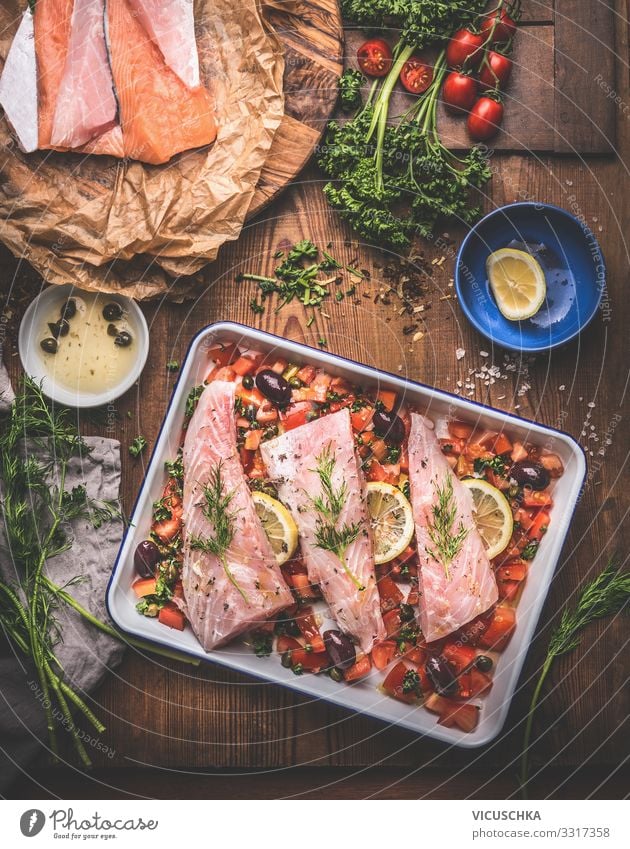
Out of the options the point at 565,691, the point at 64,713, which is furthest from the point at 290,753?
the point at 565,691

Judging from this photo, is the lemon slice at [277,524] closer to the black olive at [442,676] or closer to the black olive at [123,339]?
the black olive at [442,676]

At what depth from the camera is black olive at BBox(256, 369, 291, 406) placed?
288cm

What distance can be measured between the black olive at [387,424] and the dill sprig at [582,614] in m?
1.06

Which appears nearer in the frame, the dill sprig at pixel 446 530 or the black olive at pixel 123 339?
the dill sprig at pixel 446 530

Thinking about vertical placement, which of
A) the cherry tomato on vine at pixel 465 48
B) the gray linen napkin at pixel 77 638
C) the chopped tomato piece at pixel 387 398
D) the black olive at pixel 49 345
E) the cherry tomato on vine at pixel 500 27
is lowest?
the gray linen napkin at pixel 77 638

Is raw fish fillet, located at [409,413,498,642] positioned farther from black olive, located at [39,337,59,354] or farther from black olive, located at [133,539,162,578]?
black olive, located at [39,337,59,354]

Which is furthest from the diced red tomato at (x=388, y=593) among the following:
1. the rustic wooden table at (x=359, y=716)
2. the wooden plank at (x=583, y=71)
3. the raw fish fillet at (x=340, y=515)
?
the wooden plank at (x=583, y=71)

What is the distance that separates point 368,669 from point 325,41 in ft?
8.60

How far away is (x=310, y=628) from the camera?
9.64 ft

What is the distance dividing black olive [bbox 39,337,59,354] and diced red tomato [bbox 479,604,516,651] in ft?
7.16

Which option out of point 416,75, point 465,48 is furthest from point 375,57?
point 465,48

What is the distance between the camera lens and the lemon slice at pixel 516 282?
2959 mm

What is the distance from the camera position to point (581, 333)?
3102 mm

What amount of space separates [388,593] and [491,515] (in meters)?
0.54
